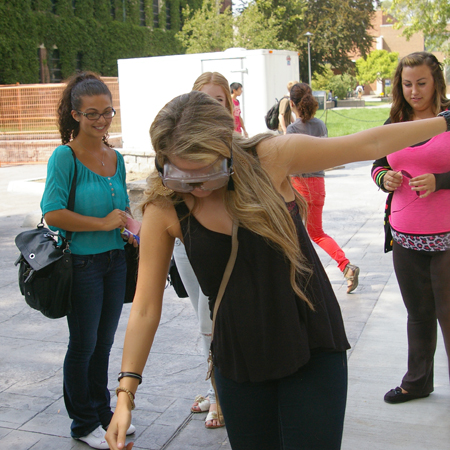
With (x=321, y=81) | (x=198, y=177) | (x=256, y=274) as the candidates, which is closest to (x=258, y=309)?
(x=256, y=274)

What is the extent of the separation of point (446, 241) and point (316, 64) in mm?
46504

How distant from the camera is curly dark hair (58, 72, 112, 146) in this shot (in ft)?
9.89

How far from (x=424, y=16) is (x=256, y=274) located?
29895 mm

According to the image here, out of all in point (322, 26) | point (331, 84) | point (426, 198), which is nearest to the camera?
point (426, 198)

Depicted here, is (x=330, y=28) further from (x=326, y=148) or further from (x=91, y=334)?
(x=326, y=148)

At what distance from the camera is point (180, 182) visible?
1.76 m

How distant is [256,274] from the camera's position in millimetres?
1811

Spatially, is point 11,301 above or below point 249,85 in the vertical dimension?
below

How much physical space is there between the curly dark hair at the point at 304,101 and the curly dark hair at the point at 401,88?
8.91 ft

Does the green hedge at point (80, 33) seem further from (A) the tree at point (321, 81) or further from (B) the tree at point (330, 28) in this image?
(A) the tree at point (321, 81)

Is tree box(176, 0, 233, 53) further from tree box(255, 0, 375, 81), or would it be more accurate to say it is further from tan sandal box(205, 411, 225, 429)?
tan sandal box(205, 411, 225, 429)

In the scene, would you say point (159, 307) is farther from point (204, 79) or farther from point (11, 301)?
point (11, 301)

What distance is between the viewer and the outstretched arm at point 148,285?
188 centimetres

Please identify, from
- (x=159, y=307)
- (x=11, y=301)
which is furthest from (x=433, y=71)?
(x=11, y=301)
